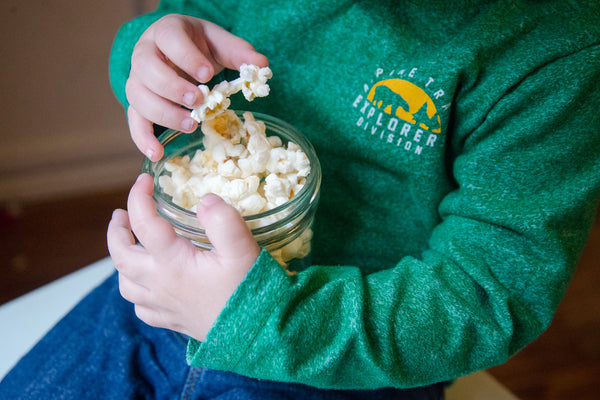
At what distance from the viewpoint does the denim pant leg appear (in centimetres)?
55

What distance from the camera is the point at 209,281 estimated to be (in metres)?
0.41

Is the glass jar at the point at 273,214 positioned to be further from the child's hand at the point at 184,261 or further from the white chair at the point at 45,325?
the white chair at the point at 45,325

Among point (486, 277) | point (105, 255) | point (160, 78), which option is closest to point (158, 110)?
point (160, 78)

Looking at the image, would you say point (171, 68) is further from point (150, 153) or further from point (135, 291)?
point (135, 291)

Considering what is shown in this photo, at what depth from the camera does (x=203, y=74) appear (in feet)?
1.43

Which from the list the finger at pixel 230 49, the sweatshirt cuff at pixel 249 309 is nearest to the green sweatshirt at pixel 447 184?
the sweatshirt cuff at pixel 249 309

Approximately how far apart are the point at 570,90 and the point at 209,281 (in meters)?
0.38

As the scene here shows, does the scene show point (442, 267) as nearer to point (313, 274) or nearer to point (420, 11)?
point (313, 274)

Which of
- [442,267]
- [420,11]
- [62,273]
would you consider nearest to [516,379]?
[442,267]

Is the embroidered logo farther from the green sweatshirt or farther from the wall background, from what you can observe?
the wall background

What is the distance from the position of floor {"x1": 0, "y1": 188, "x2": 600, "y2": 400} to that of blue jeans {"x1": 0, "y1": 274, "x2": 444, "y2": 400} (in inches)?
24.8

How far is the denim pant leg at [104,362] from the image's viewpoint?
553 millimetres

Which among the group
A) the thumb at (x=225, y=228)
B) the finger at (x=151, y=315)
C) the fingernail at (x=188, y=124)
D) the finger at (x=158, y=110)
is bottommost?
the finger at (x=151, y=315)

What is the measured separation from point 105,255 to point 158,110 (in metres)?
0.92
